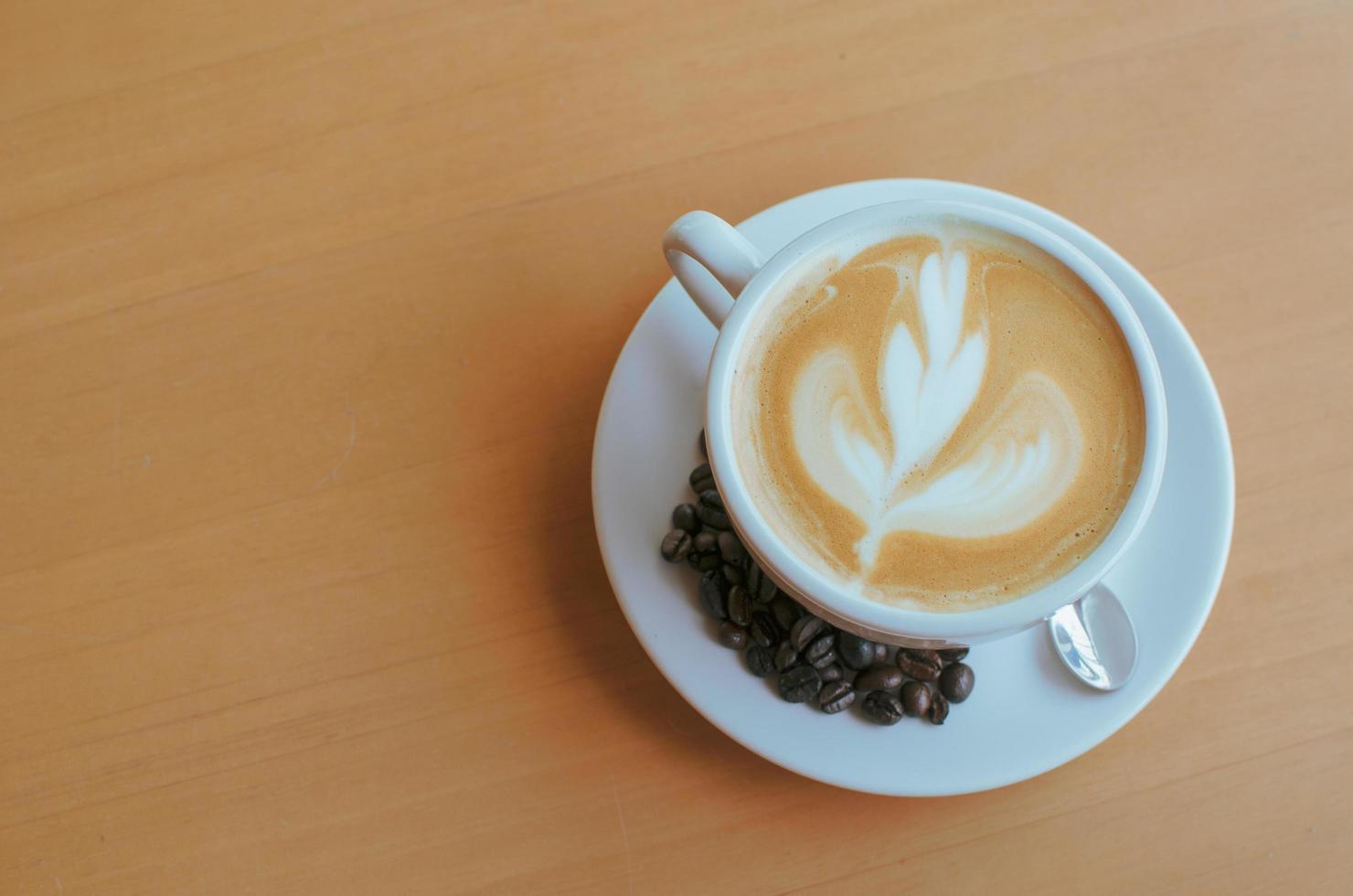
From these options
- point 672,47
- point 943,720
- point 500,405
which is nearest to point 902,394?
point 943,720

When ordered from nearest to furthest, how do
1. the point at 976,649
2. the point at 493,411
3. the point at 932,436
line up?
the point at 932,436, the point at 976,649, the point at 493,411

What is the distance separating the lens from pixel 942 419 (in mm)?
688

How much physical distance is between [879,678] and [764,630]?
3.8 inches

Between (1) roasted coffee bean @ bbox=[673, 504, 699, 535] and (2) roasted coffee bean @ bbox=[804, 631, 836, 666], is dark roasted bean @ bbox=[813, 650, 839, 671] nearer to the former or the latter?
(2) roasted coffee bean @ bbox=[804, 631, 836, 666]

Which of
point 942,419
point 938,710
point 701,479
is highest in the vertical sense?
point 942,419

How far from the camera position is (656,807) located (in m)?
0.86

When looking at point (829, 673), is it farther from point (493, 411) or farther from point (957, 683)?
point (493, 411)

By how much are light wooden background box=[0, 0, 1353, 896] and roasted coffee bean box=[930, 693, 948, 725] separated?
134 millimetres

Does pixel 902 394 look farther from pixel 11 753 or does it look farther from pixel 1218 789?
pixel 11 753

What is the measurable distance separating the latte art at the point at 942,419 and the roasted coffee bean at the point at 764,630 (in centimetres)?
14

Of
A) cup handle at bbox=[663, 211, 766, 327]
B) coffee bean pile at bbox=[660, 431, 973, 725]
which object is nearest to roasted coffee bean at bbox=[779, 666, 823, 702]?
coffee bean pile at bbox=[660, 431, 973, 725]

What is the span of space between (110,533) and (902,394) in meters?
0.74

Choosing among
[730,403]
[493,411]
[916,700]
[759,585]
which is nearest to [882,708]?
[916,700]

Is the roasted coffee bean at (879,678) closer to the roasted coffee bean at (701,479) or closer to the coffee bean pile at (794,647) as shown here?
the coffee bean pile at (794,647)
